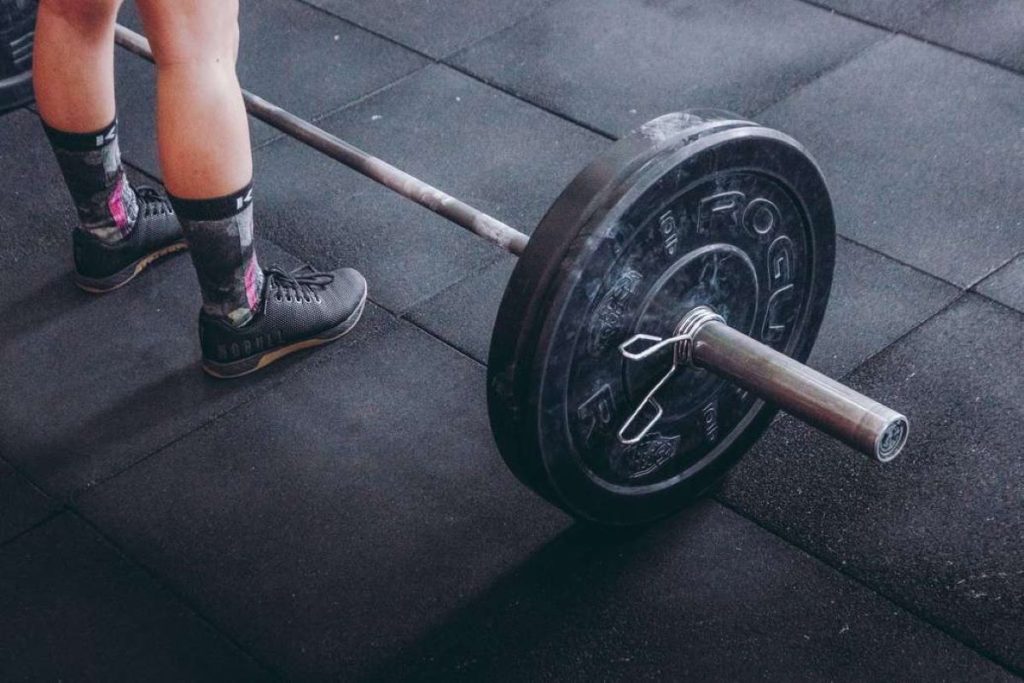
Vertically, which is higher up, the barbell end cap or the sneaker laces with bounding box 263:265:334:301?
the barbell end cap

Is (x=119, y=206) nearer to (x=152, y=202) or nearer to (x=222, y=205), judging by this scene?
(x=152, y=202)

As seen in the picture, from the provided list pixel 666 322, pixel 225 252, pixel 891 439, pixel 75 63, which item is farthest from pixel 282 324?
pixel 891 439

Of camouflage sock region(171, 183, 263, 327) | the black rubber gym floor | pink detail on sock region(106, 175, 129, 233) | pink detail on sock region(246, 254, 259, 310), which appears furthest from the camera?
pink detail on sock region(106, 175, 129, 233)

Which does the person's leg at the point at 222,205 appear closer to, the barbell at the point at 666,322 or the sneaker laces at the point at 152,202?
the sneaker laces at the point at 152,202

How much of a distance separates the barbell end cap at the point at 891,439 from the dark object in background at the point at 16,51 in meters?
1.64

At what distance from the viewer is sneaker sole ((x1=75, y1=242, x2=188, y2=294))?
6.24 ft

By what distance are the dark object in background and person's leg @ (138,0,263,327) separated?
2.64 ft

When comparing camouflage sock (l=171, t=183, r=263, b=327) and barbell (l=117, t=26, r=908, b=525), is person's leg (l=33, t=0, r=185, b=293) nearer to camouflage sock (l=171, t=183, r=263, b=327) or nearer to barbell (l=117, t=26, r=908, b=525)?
camouflage sock (l=171, t=183, r=263, b=327)

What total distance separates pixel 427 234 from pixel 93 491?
2.22 feet

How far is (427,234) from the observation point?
2.02 meters

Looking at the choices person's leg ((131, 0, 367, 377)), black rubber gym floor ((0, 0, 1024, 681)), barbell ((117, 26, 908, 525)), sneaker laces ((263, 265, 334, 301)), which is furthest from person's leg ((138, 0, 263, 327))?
barbell ((117, 26, 908, 525))

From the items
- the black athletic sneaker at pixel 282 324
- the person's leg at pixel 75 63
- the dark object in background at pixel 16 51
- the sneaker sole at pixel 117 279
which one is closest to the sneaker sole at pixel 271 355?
the black athletic sneaker at pixel 282 324

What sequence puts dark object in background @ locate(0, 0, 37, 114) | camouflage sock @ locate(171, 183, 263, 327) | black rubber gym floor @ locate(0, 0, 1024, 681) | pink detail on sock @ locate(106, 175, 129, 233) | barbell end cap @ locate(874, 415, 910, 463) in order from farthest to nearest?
1. dark object in background @ locate(0, 0, 37, 114)
2. pink detail on sock @ locate(106, 175, 129, 233)
3. camouflage sock @ locate(171, 183, 263, 327)
4. black rubber gym floor @ locate(0, 0, 1024, 681)
5. barbell end cap @ locate(874, 415, 910, 463)

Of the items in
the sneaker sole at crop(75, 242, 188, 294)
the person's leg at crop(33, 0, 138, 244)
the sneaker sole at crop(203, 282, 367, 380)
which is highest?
the person's leg at crop(33, 0, 138, 244)
